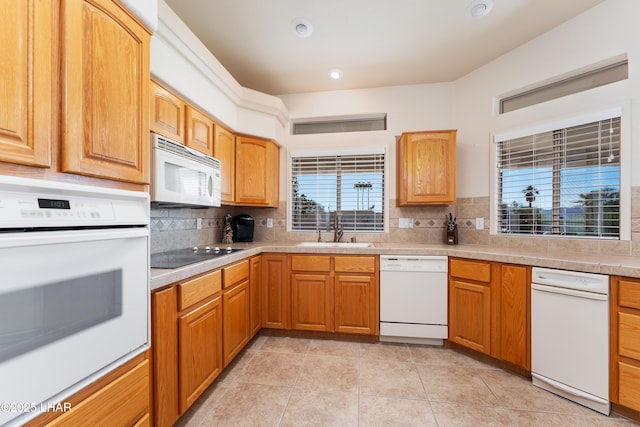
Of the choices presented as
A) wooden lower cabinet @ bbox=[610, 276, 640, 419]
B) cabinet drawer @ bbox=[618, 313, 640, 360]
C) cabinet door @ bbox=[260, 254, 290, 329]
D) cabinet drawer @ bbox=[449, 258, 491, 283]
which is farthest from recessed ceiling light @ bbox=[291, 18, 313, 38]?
cabinet drawer @ bbox=[618, 313, 640, 360]

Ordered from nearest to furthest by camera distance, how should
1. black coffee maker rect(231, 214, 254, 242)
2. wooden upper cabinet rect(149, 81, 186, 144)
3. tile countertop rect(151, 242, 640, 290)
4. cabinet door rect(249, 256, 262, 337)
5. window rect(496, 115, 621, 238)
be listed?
tile countertop rect(151, 242, 640, 290) → wooden upper cabinet rect(149, 81, 186, 144) → window rect(496, 115, 621, 238) → cabinet door rect(249, 256, 262, 337) → black coffee maker rect(231, 214, 254, 242)

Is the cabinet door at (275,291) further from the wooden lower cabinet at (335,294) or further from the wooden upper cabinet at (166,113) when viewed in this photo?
the wooden upper cabinet at (166,113)

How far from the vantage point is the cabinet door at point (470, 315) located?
218 cm

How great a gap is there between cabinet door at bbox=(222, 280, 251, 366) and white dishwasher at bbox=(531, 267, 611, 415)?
217cm

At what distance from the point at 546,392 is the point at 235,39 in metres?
3.59

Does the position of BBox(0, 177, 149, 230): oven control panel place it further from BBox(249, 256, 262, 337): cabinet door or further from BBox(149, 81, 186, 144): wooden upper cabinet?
BBox(249, 256, 262, 337): cabinet door

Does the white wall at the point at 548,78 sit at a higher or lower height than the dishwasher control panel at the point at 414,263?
higher

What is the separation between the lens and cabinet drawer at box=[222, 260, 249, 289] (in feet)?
6.45

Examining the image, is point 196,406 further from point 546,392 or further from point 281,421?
point 546,392

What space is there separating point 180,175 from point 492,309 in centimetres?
256

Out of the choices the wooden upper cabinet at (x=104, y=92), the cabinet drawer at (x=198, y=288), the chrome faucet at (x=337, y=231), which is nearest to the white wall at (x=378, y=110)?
the chrome faucet at (x=337, y=231)

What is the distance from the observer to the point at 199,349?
1.63 meters

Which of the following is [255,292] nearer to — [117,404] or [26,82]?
[117,404]

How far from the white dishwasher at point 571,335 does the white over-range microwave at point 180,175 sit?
248cm
